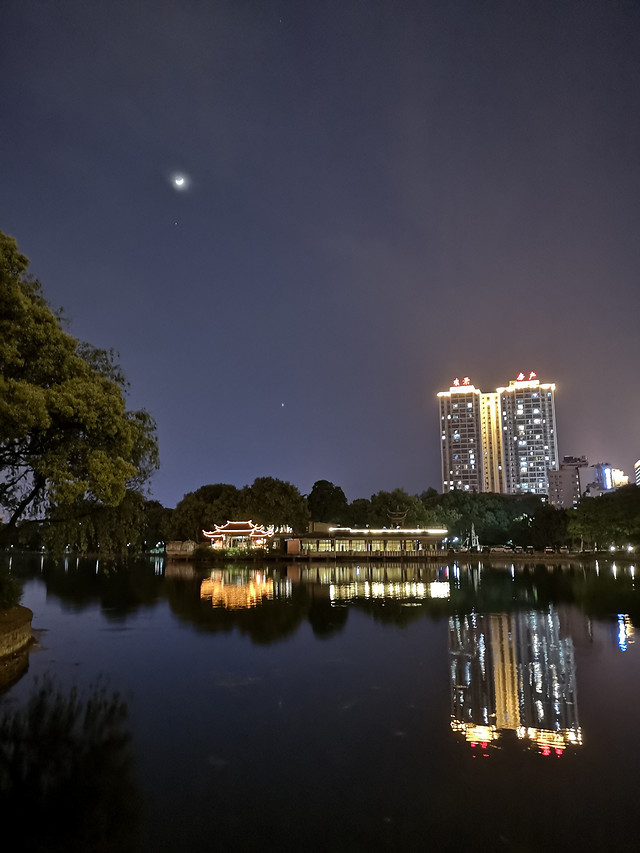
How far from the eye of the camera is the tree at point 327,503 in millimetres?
96312

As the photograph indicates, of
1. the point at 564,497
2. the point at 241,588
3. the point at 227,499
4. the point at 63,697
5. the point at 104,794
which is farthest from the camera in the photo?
the point at 564,497

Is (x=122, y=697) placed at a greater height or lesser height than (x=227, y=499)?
lesser

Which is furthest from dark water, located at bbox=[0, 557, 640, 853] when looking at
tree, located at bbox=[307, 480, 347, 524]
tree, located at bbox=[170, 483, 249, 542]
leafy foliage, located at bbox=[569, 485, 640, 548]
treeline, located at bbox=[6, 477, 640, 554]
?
tree, located at bbox=[307, 480, 347, 524]

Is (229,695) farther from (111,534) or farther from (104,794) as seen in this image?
(111,534)

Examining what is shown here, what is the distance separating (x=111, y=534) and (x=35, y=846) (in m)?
11.2

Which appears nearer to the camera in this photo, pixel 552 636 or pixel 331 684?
pixel 331 684

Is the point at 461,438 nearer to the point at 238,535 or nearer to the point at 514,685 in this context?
the point at 238,535

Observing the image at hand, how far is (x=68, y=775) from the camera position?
30.0 ft

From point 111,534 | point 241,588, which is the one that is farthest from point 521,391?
point 111,534

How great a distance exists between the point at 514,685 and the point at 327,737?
5608mm

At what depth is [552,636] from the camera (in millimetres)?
20594

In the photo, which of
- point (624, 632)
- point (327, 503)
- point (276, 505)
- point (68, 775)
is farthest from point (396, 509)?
point (68, 775)

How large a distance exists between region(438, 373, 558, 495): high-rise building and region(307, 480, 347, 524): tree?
290 feet

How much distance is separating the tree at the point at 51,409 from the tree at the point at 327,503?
8102 cm
